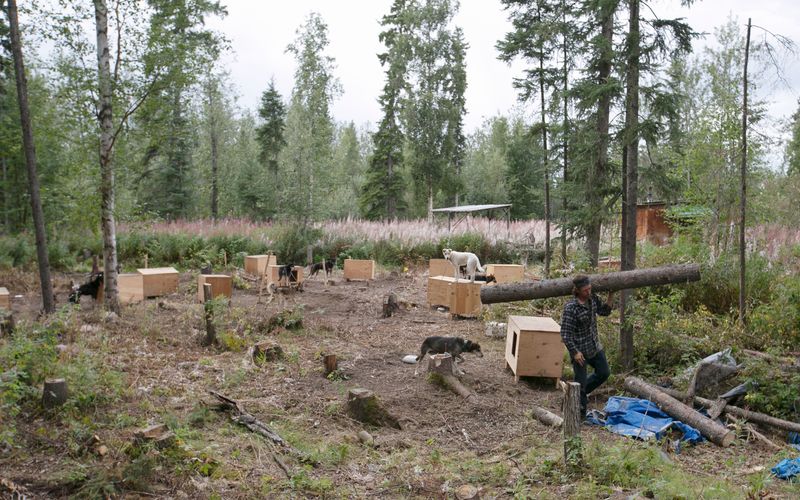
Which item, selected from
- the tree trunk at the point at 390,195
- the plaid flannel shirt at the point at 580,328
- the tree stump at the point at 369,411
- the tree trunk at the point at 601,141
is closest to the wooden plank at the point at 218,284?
the tree stump at the point at 369,411

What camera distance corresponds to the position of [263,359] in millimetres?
7215

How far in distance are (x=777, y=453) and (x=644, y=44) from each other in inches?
200

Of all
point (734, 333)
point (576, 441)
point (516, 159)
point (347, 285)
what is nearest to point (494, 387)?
point (576, 441)

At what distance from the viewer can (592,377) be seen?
247 inches

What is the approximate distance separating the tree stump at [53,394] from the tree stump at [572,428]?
437 cm

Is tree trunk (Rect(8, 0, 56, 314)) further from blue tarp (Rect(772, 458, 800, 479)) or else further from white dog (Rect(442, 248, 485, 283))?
blue tarp (Rect(772, 458, 800, 479))

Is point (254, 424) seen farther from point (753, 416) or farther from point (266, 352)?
point (753, 416)

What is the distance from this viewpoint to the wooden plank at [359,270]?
15688 millimetres

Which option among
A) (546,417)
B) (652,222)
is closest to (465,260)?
(546,417)

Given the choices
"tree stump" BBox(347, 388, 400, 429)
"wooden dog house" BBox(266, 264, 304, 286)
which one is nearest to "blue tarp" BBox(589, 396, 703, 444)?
"tree stump" BBox(347, 388, 400, 429)

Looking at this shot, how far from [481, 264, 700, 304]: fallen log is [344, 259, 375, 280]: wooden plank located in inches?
→ 349

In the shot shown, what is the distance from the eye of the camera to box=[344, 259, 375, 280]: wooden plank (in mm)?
15688

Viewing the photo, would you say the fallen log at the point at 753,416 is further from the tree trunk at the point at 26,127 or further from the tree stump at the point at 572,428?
the tree trunk at the point at 26,127

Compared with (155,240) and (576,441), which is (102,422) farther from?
(155,240)
